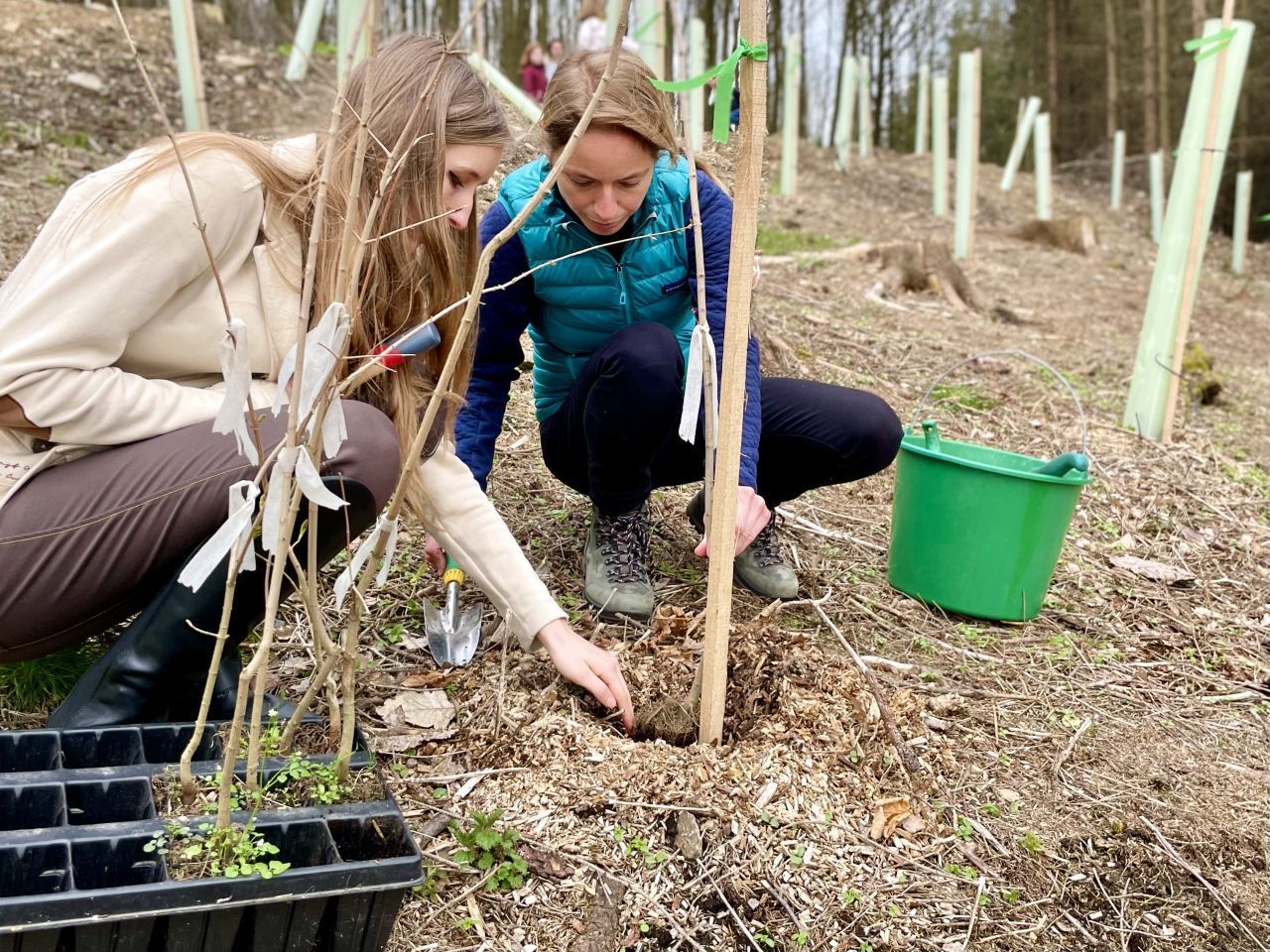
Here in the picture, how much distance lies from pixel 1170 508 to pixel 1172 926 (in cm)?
195

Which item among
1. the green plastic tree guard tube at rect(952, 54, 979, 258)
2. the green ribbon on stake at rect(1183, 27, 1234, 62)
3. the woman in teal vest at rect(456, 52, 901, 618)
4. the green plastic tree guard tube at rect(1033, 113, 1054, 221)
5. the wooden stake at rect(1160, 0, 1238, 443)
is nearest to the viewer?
the woman in teal vest at rect(456, 52, 901, 618)

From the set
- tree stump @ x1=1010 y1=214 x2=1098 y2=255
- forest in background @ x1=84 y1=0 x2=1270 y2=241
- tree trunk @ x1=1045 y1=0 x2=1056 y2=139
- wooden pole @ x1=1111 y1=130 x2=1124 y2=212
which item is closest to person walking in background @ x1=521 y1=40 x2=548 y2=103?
forest in background @ x1=84 y1=0 x2=1270 y2=241

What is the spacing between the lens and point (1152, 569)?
2.82 m

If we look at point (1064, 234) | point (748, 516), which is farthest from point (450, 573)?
point (1064, 234)

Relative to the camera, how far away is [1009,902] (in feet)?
5.04

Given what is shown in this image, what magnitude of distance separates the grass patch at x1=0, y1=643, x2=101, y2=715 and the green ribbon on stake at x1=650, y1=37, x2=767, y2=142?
4.07 ft

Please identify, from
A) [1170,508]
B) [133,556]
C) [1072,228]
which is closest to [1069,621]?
[1170,508]

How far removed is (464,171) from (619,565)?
0.90m

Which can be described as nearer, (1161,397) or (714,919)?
(714,919)

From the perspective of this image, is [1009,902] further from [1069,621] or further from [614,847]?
[1069,621]

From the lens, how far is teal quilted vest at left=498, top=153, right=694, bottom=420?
204 cm

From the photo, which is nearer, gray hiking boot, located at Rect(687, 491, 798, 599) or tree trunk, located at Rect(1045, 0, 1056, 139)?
gray hiking boot, located at Rect(687, 491, 798, 599)

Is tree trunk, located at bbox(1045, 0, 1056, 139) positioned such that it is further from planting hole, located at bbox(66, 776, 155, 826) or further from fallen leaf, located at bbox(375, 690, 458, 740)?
planting hole, located at bbox(66, 776, 155, 826)

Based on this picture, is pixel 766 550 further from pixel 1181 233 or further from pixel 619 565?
pixel 1181 233
